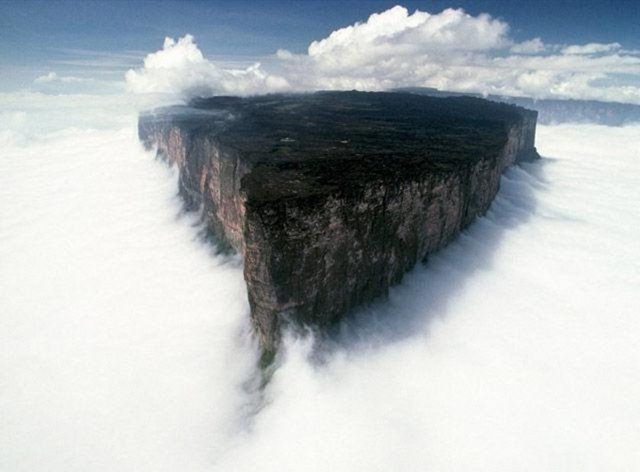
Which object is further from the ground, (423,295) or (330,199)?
(330,199)

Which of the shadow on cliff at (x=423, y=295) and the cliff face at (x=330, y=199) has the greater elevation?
the cliff face at (x=330, y=199)

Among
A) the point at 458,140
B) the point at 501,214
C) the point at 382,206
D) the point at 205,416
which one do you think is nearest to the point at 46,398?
the point at 205,416

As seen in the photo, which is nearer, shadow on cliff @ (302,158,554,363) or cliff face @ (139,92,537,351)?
cliff face @ (139,92,537,351)

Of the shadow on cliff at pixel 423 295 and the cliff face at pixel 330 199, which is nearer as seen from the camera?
the cliff face at pixel 330 199

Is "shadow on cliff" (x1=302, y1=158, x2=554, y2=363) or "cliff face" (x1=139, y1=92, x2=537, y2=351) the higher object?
"cliff face" (x1=139, y1=92, x2=537, y2=351)
